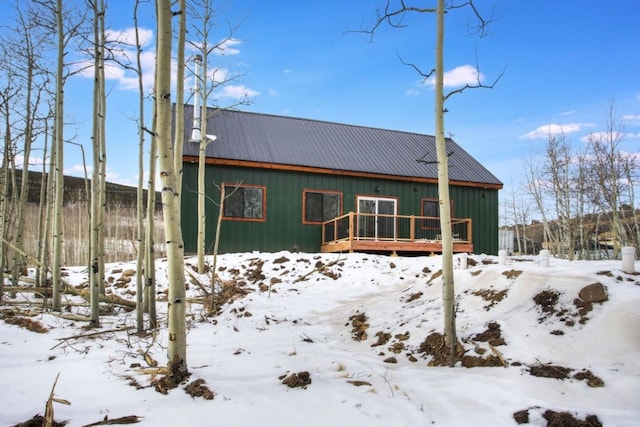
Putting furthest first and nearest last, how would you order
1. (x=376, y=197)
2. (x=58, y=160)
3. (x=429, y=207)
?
(x=429, y=207) < (x=376, y=197) < (x=58, y=160)

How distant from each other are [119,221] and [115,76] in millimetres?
10618

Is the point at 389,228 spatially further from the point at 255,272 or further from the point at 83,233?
the point at 83,233

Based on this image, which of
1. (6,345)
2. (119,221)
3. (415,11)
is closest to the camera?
(6,345)

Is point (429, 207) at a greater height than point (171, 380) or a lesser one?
greater

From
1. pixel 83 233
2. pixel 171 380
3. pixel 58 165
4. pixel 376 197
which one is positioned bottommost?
pixel 171 380

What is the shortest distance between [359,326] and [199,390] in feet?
9.27

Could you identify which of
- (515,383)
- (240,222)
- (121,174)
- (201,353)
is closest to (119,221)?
(240,222)

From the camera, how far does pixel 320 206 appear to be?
1318 centimetres

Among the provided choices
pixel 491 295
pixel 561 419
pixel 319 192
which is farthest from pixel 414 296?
pixel 319 192

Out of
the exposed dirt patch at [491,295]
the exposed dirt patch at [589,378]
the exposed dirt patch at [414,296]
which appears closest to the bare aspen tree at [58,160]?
the exposed dirt patch at [414,296]

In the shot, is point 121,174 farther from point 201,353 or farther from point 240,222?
point 201,353

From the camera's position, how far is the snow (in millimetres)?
2666

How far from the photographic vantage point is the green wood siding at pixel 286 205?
11883mm

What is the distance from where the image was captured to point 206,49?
33.4ft
